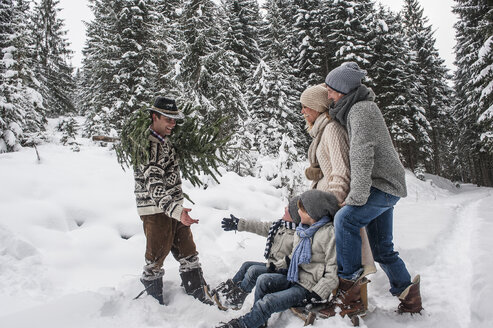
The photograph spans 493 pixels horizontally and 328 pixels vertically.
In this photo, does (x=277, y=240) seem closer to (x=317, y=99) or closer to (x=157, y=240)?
(x=157, y=240)

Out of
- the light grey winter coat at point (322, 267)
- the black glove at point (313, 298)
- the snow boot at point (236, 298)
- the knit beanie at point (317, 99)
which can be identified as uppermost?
the knit beanie at point (317, 99)

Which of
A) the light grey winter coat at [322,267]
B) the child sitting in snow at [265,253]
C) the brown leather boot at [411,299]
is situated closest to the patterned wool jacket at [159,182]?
the child sitting in snow at [265,253]

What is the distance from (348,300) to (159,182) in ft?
7.73

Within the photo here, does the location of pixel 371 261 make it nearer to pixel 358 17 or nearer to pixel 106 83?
pixel 106 83

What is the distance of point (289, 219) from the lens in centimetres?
335

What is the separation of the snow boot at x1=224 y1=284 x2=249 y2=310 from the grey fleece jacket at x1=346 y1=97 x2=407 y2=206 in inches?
65.0

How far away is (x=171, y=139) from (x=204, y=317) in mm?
2262

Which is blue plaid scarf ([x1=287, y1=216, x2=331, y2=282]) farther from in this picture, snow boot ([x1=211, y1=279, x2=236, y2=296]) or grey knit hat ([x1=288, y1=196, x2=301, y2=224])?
snow boot ([x1=211, y1=279, x2=236, y2=296])

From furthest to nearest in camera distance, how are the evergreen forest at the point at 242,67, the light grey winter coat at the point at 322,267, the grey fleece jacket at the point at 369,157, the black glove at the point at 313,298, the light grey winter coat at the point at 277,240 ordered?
the evergreen forest at the point at 242,67
the light grey winter coat at the point at 277,240
the black glove at the point at 313,298
the light grey winter coat at the point at 322,267
the grey fleece jacket at the point at 369,157

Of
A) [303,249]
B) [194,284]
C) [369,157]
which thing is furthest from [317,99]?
[194,284]

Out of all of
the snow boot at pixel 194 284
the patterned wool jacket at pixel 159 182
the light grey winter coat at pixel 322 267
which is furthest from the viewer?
the snow boot at pixel 194 284

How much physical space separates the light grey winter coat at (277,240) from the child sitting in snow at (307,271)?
27cm

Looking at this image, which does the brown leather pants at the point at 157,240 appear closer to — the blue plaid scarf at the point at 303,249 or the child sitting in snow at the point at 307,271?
the child sitting in snow at the point at 307,271

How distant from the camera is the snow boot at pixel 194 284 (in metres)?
3.54
